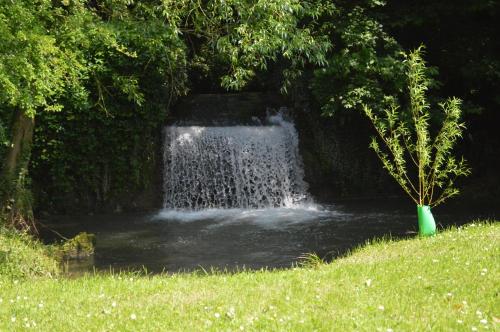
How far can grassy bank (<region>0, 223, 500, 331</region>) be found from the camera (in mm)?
4484

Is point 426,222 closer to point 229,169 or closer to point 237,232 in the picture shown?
point 237,232

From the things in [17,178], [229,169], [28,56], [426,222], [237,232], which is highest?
[28,56]

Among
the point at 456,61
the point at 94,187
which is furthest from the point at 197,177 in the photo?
the point at 456,61

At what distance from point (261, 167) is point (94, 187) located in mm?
4187

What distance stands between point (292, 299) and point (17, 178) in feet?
20.5

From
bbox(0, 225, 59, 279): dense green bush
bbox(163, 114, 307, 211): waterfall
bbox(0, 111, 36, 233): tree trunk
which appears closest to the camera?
bbox(0, 225, 59, 279): dense green bush

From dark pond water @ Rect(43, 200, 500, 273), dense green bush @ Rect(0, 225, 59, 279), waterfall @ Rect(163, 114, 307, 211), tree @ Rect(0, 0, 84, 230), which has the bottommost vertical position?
dark pond water @ Rect(43, 200, 500, 273)

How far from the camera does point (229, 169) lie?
49.9 ft

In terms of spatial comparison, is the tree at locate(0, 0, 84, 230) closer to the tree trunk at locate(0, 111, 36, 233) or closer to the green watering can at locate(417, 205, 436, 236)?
the tree trunk at locate(0, 111, 36, 233)

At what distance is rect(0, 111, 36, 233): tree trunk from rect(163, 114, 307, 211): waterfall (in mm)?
5455

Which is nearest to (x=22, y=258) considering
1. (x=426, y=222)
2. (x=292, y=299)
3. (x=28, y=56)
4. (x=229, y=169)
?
(x=28, y=56)

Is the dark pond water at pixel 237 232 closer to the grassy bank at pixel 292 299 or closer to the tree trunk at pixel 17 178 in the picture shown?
the tree trunk at pixel 17 178

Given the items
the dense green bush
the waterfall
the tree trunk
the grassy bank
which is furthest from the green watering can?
the waterfall

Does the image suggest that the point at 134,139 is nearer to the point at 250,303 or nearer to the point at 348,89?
the point at 348,89
